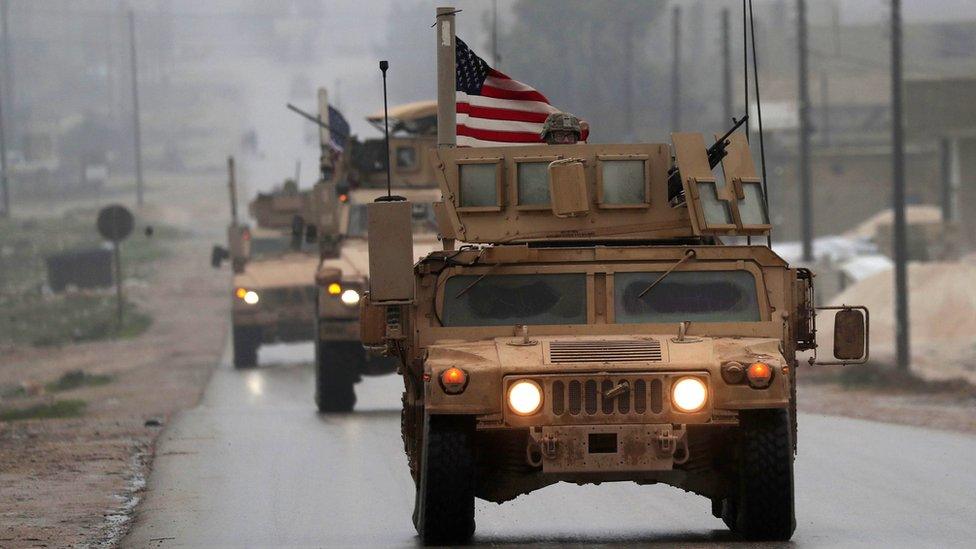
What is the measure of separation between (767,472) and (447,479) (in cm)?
162

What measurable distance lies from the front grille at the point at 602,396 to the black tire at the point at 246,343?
19605 mm

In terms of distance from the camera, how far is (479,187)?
1254cm

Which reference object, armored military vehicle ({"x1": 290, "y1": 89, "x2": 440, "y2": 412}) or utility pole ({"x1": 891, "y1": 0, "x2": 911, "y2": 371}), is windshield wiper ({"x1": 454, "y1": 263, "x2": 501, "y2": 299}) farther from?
utility pole ({"x1": 891, "y1": 0, "x2": 911, "y2": 371})

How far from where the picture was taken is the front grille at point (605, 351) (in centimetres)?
1043

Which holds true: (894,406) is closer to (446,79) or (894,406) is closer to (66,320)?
(446,79)

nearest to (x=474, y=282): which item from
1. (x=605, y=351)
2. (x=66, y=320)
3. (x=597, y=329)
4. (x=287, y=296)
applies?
(x=597, y=329)

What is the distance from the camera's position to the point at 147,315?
148 feet

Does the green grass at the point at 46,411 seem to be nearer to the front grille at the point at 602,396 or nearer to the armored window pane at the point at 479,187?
the armored window pane at the point at 479,187

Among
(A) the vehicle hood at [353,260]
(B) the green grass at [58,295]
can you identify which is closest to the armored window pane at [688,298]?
(A) the vehicle hood at [353,260]

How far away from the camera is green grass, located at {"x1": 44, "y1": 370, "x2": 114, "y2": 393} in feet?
93.6

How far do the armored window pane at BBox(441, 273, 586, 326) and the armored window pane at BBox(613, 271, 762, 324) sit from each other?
0.24 m

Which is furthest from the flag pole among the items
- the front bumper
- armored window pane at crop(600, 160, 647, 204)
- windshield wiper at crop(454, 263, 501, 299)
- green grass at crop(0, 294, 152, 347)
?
green grass at crop(0, 294, 152, 347)

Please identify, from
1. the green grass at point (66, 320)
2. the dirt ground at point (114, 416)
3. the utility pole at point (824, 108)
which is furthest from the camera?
the utility pole at point (824, 108)

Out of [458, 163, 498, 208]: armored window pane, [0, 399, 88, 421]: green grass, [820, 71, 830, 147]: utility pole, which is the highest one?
[820, 71, 830, 147]: utility pole
